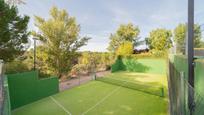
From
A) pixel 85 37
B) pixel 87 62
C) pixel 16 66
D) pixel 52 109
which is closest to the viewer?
pixel 52 109

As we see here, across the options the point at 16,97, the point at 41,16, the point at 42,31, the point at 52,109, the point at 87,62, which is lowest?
the point at 52,109

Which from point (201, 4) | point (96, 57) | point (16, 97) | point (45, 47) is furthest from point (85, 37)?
point (201, 4)

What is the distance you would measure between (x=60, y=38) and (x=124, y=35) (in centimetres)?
2441

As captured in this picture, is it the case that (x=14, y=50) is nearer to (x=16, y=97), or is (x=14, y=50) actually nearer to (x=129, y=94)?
(x=16, y=97)

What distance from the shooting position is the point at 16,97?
725 cm

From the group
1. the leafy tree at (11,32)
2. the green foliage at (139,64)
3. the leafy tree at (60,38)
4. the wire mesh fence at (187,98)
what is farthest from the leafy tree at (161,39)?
the wire mesh fence at (187,98)

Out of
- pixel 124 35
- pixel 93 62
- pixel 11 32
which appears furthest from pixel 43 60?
pixel 124 35

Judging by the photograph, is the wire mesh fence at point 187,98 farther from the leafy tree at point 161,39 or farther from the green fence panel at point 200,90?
the leafy tree at point 161,39

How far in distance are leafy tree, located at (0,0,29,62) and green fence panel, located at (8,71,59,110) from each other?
6.50 ft

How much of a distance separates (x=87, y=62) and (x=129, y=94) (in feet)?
30.4

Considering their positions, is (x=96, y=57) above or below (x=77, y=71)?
above

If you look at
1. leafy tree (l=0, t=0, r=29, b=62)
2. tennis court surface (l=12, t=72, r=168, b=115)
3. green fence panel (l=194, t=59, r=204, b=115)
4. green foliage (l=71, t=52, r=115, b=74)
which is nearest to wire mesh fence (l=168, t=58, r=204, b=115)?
green fence panel (l=194, t=59, r=204, b=115)

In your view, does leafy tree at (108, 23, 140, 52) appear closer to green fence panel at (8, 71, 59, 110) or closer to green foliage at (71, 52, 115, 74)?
green foliage at (71, 52, 115, 74)

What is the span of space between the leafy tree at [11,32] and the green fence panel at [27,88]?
1981mm
